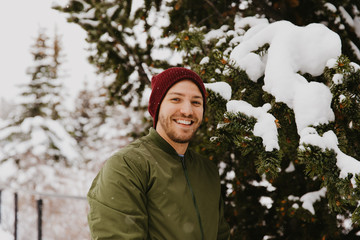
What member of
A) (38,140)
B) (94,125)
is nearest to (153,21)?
(38,140)

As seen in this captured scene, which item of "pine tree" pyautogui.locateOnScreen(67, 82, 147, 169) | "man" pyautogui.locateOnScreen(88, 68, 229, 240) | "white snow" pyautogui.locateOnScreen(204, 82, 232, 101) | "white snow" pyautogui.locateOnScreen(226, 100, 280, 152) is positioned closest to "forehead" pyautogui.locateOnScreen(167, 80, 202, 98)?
"man" pyautogui.locateOnScreen(88, 68, 229, 240)

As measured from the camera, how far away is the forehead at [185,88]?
2.17 metres

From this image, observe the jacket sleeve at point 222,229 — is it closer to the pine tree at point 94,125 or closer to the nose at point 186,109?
the nose at point 186,109

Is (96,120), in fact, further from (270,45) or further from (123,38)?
(270,45)

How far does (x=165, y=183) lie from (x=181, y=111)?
0.49 m

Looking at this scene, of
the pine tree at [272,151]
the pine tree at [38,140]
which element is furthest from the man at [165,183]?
the pine tree at [38,140]

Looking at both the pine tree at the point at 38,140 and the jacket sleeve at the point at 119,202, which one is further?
the pine tree at the point at 38,140

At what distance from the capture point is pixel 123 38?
367 centimetres

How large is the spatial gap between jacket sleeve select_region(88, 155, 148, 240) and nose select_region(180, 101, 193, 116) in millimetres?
482

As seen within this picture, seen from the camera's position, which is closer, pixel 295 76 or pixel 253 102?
pixel 295 76

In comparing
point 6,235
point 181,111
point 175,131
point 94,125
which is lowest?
point 6,235

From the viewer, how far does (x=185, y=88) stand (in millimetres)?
2176

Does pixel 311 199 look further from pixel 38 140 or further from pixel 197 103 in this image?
pixel 38 140

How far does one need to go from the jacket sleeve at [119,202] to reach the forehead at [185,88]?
586 millimetres
